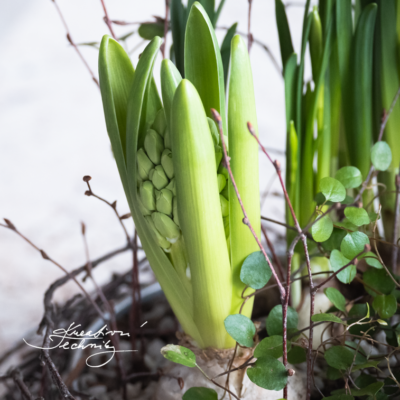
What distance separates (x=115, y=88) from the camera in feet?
1.17

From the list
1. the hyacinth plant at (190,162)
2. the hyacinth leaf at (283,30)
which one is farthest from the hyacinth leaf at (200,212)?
the hyacinth leaf at (283,30)

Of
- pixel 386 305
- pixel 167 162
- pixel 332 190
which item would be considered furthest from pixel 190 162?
pixel 386 305

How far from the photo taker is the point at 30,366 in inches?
22.6

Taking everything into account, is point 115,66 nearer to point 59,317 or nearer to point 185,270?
point 185,270

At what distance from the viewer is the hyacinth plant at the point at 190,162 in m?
0.31

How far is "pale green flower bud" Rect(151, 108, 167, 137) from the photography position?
0.35m

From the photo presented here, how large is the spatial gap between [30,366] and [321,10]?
0.65 m

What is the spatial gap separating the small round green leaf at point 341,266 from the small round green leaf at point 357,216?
0.04 metres

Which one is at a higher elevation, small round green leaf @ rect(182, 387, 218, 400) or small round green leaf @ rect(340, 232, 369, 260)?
small round green leaf @ rect(340, 232, 369, 260)

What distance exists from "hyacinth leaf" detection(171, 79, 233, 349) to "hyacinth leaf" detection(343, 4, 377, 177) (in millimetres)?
273

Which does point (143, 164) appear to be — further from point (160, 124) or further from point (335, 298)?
point (335, 298)

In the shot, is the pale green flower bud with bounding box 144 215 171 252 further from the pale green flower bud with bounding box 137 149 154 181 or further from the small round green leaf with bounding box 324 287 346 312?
the small round green leaf with bounding box 324 287 346 312

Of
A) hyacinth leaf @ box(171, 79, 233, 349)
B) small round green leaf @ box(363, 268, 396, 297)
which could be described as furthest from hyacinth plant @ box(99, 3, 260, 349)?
small round green leaf @ box(363, 268, 396, 297)

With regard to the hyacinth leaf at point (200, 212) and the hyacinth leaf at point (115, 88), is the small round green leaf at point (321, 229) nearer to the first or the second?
the hyacinth leaf at point (200, 212)
